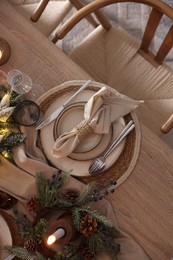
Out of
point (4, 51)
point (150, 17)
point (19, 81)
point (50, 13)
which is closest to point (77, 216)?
point (19, 81)

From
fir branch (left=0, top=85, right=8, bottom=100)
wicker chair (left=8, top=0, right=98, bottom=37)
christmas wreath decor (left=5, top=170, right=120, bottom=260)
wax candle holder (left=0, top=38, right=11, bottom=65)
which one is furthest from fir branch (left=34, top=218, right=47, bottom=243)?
wicker chair (left=8, top=0, right=98, bottom=37)

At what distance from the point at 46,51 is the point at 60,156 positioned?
35cm

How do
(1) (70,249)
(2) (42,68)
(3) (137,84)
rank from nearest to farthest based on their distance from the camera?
1. (1) (70,249)
2. (2) (42,68)
3. (3) (137,84)

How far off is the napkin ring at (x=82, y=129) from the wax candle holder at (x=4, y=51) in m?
0.34

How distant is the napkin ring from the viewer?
114 cm

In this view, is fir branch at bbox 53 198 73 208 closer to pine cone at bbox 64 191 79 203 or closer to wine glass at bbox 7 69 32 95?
pine cone at bbox 64 191 79 203

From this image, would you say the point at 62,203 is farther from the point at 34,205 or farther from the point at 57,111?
the point at 57,111

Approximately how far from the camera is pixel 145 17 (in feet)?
6.61

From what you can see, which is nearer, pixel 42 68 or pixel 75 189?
pixel 75 189

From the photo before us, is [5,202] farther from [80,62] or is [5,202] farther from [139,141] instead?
[80,62]

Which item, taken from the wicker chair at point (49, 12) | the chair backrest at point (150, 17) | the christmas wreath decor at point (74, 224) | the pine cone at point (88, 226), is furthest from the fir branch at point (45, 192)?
the wicker chair at point (49, 12)

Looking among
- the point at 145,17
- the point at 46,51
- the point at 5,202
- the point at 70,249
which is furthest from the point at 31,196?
the point at 145,17

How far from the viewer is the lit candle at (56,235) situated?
3.31 ft

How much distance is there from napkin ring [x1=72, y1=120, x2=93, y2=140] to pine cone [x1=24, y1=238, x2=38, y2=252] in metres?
0.31
